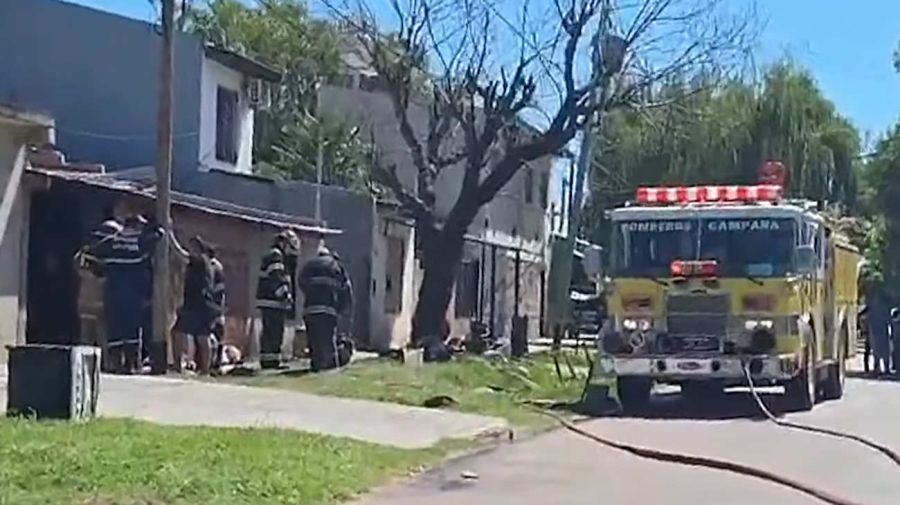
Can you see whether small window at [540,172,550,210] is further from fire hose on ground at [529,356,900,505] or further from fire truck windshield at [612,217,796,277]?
fire hose on ground at [529,356,900,505]

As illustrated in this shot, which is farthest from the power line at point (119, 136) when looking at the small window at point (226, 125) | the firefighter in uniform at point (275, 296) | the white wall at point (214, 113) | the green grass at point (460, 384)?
the green grass at point (460, 384)

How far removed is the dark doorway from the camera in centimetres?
2255

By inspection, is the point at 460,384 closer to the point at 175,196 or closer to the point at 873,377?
the point at 175,196

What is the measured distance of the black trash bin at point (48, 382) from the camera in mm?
14508

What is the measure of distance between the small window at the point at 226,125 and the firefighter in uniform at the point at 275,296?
684 centimetres

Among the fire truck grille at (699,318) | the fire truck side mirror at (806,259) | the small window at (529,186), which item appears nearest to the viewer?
the fire truck grille at (699,318)

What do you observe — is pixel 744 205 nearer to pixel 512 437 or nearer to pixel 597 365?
pixel 597 365

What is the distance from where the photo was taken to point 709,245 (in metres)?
21.9

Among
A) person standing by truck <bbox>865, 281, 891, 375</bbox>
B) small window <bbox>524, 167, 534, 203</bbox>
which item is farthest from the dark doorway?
small window <bbox>524, 167, 534, 203</bbox>

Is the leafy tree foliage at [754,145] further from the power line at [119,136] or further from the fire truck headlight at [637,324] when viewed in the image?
the fire truck headlight at [637,324]

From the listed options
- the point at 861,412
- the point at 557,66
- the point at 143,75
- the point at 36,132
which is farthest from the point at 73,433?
the point at 557,66

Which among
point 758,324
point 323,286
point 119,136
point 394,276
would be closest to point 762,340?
point 758,324

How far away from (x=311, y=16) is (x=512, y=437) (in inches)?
783

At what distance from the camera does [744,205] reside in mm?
22125
